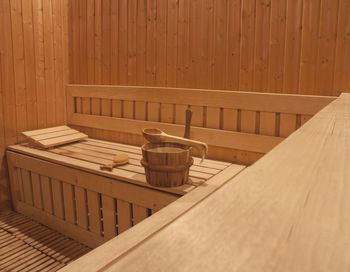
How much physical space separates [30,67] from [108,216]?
222 centimetres

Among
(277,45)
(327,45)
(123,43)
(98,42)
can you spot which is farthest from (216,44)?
(98,42)

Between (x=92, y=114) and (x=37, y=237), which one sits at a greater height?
(x=92, y=114)

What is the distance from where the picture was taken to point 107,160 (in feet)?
10.4

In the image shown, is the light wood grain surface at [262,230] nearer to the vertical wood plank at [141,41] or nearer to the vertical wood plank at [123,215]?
the vertical wood plank at [123,215]

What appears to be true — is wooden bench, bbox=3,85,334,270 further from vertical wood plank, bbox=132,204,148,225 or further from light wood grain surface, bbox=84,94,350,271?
light wood grain surface, bbox=84,94,350,271

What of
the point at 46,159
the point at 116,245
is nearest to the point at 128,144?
the point at 46,159

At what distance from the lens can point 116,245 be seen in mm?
1542

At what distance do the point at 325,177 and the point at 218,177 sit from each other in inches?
81.6

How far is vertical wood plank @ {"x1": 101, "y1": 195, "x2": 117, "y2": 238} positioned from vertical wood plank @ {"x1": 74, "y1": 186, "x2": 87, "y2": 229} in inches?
10.6

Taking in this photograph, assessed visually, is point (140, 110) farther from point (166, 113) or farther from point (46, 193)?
point (46, 193)

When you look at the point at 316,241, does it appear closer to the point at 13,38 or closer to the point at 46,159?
the point at 46,159

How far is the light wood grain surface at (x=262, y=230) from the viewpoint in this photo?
1.09 ft

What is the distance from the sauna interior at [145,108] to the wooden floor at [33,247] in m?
0.02

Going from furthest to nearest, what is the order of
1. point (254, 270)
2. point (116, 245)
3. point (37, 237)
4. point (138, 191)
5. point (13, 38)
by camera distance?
point (13, 38), point (37, 237), point (138, 191), point (116, 245), point (254, 270)
